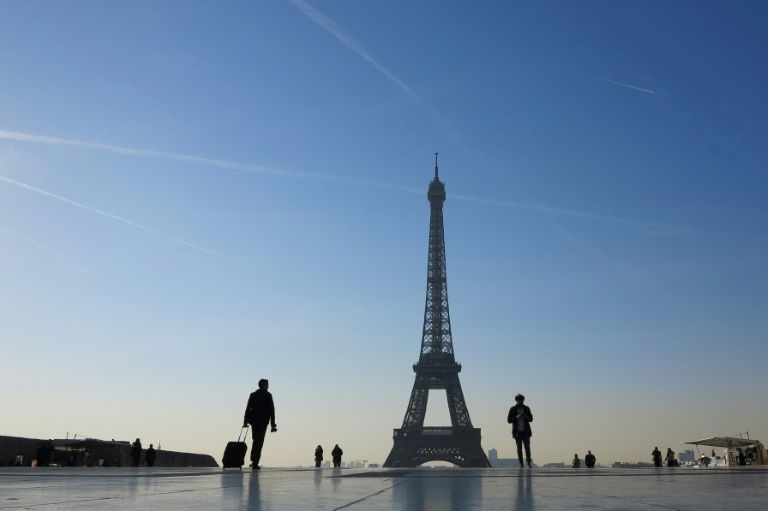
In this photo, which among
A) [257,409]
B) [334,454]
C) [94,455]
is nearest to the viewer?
[257,409]

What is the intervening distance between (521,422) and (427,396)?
→ 240 ft

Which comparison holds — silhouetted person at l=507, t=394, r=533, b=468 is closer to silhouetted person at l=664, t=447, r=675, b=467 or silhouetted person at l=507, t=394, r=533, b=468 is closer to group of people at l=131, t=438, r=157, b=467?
group of people at l=131, t=438, r=157, b=467

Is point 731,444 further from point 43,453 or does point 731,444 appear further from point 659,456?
point 43,453

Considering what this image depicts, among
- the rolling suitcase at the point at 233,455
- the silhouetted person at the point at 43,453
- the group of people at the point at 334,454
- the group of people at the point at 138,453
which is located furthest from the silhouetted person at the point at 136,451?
the rolling suitcase at the point at 233,455

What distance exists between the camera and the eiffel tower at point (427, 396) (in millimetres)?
81375

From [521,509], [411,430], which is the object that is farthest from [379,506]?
[411,430]

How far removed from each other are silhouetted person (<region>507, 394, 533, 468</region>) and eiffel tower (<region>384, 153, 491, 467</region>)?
65260 mm

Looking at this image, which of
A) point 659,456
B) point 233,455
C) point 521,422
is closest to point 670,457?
point 659,456

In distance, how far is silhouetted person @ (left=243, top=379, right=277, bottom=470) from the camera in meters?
13.9

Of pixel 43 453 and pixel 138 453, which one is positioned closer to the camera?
pixel 43 453

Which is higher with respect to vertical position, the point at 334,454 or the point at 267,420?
the point at 267,420

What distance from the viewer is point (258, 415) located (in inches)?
549

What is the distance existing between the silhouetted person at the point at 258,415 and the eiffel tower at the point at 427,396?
69.1 metres

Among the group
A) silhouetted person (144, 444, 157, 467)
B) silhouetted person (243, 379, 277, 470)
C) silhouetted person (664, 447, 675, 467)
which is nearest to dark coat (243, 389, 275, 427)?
silhouetted person (243, 379, 277, 470)
